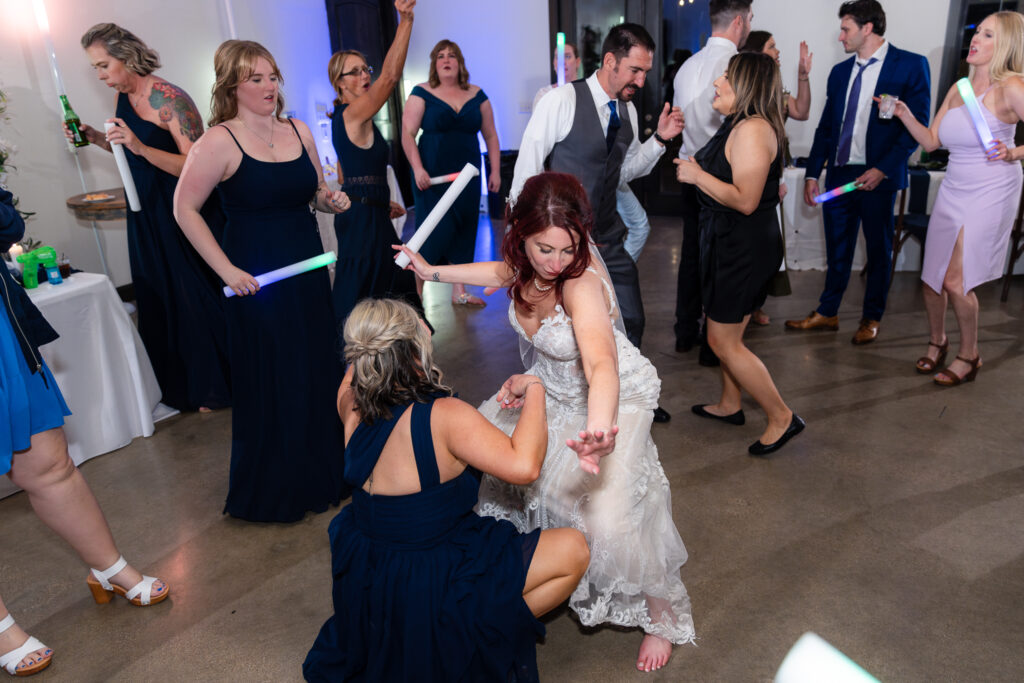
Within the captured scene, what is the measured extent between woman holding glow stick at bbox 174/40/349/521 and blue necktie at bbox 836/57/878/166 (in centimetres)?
277

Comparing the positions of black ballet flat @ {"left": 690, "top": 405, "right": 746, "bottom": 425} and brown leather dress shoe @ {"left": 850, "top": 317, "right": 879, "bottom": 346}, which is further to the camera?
brown leather dress shoe @ {"left": 850, "top": 317, "right": 879, "bottom": 346}

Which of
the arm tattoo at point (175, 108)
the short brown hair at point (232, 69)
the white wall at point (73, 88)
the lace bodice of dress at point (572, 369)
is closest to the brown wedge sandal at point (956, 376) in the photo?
the lace bodice of dress at point (572, 369)

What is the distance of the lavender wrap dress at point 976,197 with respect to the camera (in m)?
3.22

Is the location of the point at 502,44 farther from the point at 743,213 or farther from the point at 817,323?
the point at 743,213

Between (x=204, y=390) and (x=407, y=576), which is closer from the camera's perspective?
(x=407, y=576)

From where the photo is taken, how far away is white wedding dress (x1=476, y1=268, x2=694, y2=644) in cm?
183

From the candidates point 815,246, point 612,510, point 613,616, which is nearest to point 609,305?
point 612,510

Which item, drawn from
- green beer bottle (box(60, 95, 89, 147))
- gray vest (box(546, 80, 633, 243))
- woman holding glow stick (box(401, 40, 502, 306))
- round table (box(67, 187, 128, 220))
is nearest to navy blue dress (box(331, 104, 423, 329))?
gray vest (box(546, 80, 633, 243))

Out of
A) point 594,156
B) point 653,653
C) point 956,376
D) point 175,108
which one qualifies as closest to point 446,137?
point 175,108

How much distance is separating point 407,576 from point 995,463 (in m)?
2.34

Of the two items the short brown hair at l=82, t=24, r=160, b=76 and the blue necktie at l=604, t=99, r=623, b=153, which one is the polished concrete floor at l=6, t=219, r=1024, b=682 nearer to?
the blue necktie at l=604, t=99, r=623, b=153

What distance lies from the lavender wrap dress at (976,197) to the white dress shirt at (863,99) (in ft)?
1.78

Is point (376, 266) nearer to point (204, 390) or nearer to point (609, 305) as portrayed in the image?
point (204, 390)

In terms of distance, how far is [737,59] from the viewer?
2.68 metres
